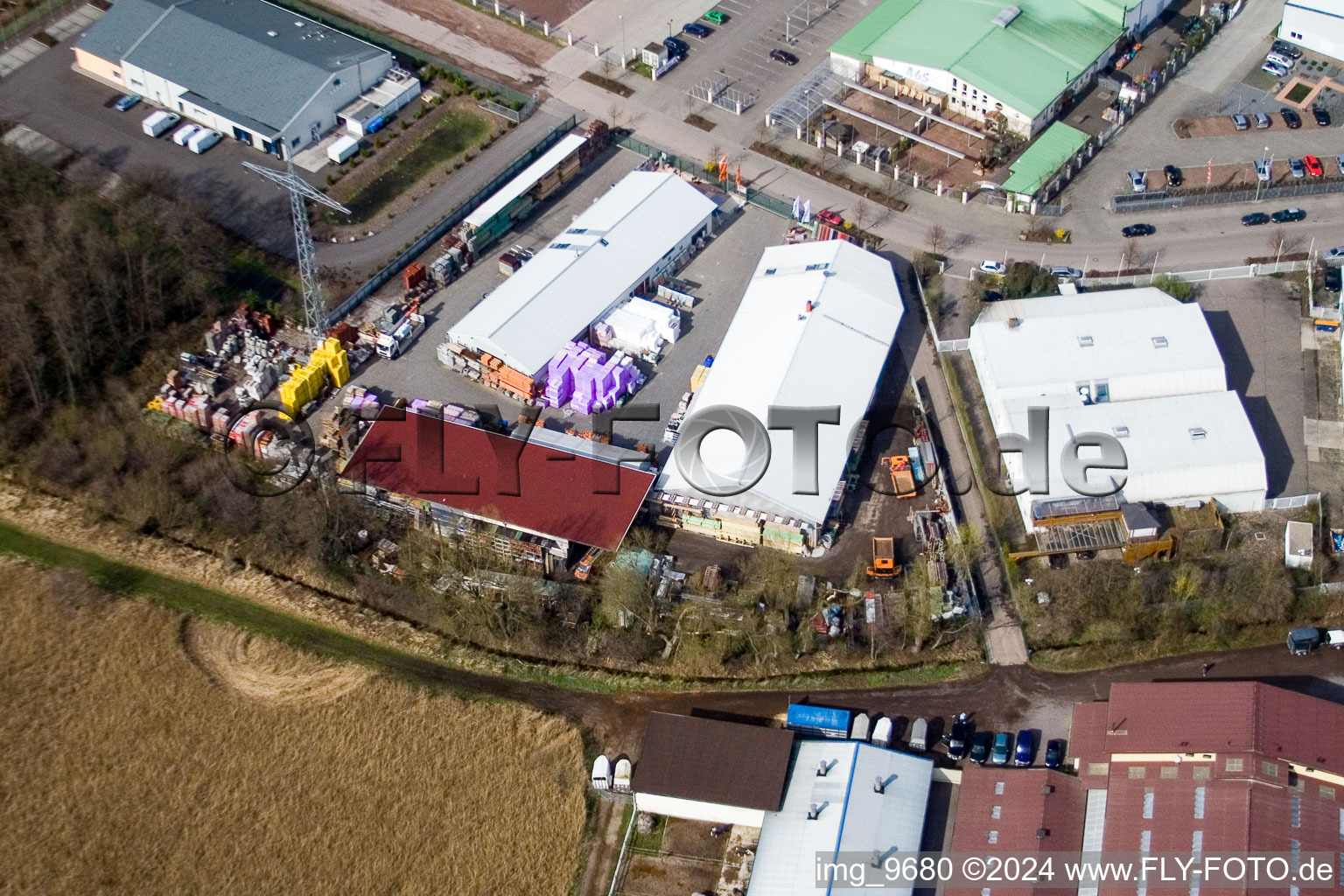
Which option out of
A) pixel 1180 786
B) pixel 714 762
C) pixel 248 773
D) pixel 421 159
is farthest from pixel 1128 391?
pixel 248 773

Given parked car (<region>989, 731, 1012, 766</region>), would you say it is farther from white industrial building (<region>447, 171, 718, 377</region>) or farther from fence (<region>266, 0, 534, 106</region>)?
fence (<region>266, 0, 534, 106</region>)

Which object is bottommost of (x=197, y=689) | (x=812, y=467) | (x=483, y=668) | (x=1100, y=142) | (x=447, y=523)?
(x=197, y=689)

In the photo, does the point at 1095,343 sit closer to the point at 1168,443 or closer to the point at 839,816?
the point at 1168,443

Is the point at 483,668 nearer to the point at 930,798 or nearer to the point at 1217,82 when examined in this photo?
the point at 930,798

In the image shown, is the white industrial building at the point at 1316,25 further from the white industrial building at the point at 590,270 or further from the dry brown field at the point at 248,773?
the dry brown field at the point at 248,773

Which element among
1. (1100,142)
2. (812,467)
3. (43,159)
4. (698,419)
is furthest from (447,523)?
(1100,142)
